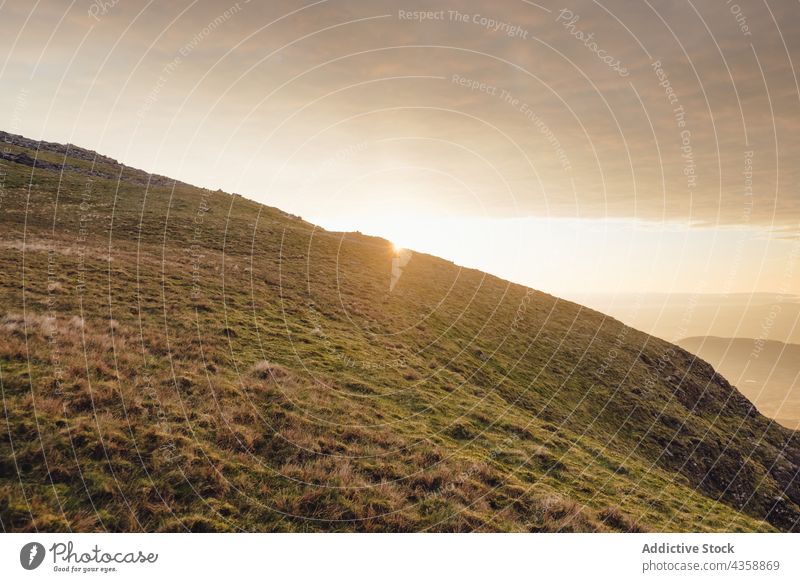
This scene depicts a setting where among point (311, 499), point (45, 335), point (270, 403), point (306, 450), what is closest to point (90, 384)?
point (45, 335)

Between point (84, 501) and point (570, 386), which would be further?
point (570, 386)

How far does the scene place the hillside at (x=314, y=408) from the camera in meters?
9.02

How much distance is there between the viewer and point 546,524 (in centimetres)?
1051

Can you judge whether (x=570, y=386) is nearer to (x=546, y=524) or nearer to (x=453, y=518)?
(x=546, y=524)

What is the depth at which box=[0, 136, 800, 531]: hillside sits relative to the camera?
9016 mm

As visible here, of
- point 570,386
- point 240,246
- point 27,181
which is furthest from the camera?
point 27,181

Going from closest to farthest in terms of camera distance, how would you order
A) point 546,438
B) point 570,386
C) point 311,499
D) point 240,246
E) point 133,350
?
point 311,499, point 133,350, point 546,438, point 570,386, point 240,246

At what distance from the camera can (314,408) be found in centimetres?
1398

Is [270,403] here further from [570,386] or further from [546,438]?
[570,386]

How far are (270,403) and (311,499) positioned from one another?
5.04 meters

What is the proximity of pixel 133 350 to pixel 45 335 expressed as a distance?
283 centimetres

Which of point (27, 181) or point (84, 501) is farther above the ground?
point (27, 181)

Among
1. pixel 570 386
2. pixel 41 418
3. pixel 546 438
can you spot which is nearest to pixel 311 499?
pixel 41 418

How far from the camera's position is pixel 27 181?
50.9 meters
